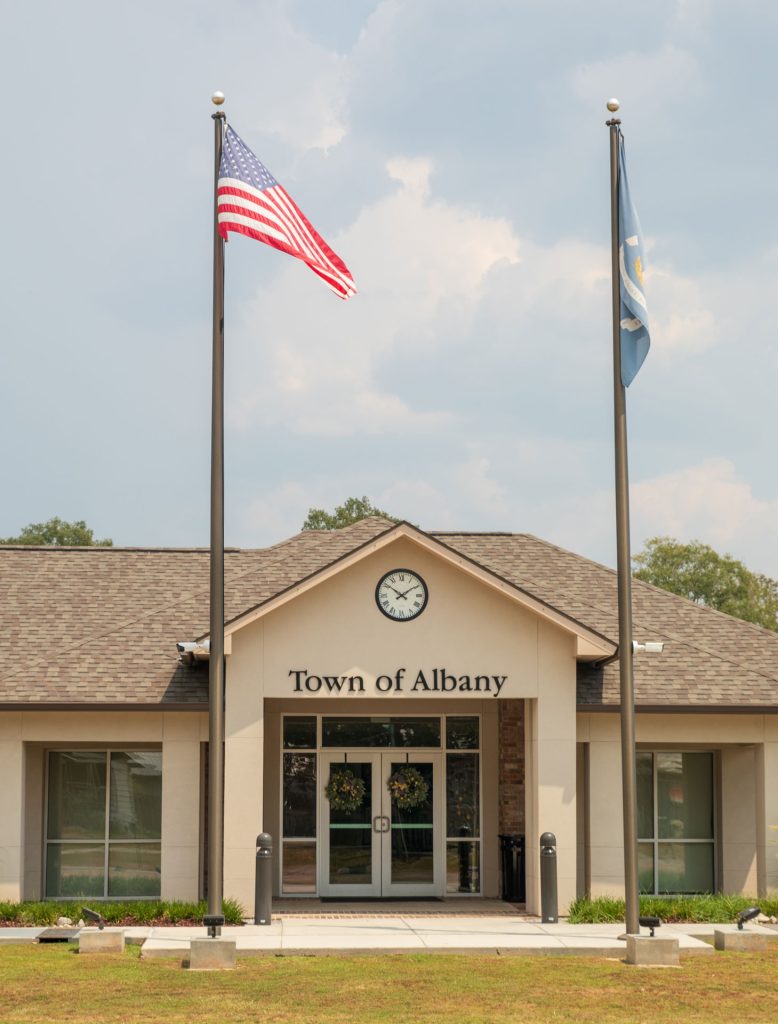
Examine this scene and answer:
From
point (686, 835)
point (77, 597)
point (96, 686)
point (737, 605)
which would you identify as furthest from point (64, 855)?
point (737, 605)

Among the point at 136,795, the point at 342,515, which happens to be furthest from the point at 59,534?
the point at 136,795

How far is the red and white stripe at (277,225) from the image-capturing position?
15328 mm

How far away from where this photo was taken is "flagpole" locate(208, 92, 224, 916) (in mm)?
15406

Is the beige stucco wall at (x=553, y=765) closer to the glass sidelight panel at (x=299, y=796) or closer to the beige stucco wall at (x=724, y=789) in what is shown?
the beige stucco wall at (x=724, y=789)

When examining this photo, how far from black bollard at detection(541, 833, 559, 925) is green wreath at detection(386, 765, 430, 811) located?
12.4 ft

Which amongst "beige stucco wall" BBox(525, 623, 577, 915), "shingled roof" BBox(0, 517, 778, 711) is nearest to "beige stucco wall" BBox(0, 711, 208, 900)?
"shingled roof" BBox(0, 517, 778, 711)

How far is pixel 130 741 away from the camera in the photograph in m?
20.9

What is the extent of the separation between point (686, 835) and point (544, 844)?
4.19 m

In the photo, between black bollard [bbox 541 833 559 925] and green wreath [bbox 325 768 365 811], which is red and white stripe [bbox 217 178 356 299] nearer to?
black bollard [bbox 541 833 559 925]

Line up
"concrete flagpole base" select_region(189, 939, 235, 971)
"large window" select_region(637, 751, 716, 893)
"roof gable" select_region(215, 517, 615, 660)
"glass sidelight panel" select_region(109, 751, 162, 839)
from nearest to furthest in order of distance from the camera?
1. "concrete flagpole base" select_region(189, 939, 235, 971)
2. "roof gable" select_region(215, 517, 615, 660)
3. "glass sidelight panel" select_region(109, 751, 162, 839)
4. "large window" select_region(637, 751, 716, 893)

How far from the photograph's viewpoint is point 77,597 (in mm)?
24641

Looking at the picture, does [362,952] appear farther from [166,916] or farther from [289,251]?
[289,251]

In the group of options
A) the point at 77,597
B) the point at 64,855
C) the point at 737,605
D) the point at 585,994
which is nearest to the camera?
the point at 585,994

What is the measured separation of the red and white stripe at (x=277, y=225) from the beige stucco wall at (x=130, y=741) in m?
7.94
